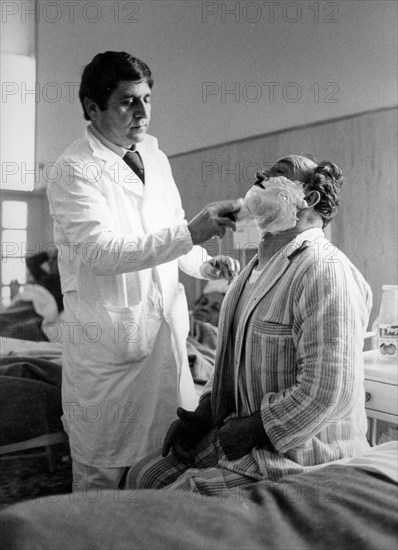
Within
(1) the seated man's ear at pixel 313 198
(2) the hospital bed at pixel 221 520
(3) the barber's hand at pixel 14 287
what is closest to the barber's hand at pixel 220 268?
(1) the seated man's ear at pixel 313 198

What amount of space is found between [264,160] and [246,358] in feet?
1.67

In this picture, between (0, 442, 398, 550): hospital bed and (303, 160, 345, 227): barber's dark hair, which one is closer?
(0, 442, 398, 550): hospital bed

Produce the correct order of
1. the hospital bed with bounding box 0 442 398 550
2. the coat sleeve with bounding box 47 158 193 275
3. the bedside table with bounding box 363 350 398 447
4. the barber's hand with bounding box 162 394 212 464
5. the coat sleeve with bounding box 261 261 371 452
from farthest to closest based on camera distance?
the bedside table with bounding box 363 350 398 447 → the barber's hand with bounding box 162 394 212 464 → the coat sleeve with bounding box 47 158 193 275 → the coat sleeve with bounding box 261 261 371 452 → the hospital bed with bounding box 0 442 398 550

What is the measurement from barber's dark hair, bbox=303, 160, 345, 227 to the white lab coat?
312 mm

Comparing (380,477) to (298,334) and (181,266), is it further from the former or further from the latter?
(181,266)

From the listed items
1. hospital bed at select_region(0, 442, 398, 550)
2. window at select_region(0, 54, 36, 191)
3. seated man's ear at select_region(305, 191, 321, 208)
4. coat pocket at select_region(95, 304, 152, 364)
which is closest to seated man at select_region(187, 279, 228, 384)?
coat pocket at select_region(95, 304, 152, 364)

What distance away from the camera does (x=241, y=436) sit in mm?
1373

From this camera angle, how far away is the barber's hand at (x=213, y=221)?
4.60ft

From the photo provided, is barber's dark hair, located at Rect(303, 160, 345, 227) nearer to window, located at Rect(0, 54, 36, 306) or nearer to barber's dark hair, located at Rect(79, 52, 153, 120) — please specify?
barber's dark hair, located at Rect(79, 52, 153, 120)

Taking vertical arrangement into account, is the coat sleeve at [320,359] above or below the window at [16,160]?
below

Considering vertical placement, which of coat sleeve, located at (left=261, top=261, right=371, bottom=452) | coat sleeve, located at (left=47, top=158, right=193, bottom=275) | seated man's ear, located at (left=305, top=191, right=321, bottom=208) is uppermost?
seated man's ear, located at (left=305, top=191, right=321, bottom=208)

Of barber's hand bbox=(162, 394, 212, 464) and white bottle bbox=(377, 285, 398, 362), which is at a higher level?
white bottle bbox=(377, 285, 398, 362)

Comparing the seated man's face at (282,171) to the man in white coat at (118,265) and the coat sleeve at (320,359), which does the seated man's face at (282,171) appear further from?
the coat sleeve at (320,359)

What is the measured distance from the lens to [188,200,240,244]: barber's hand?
140 centimetres
